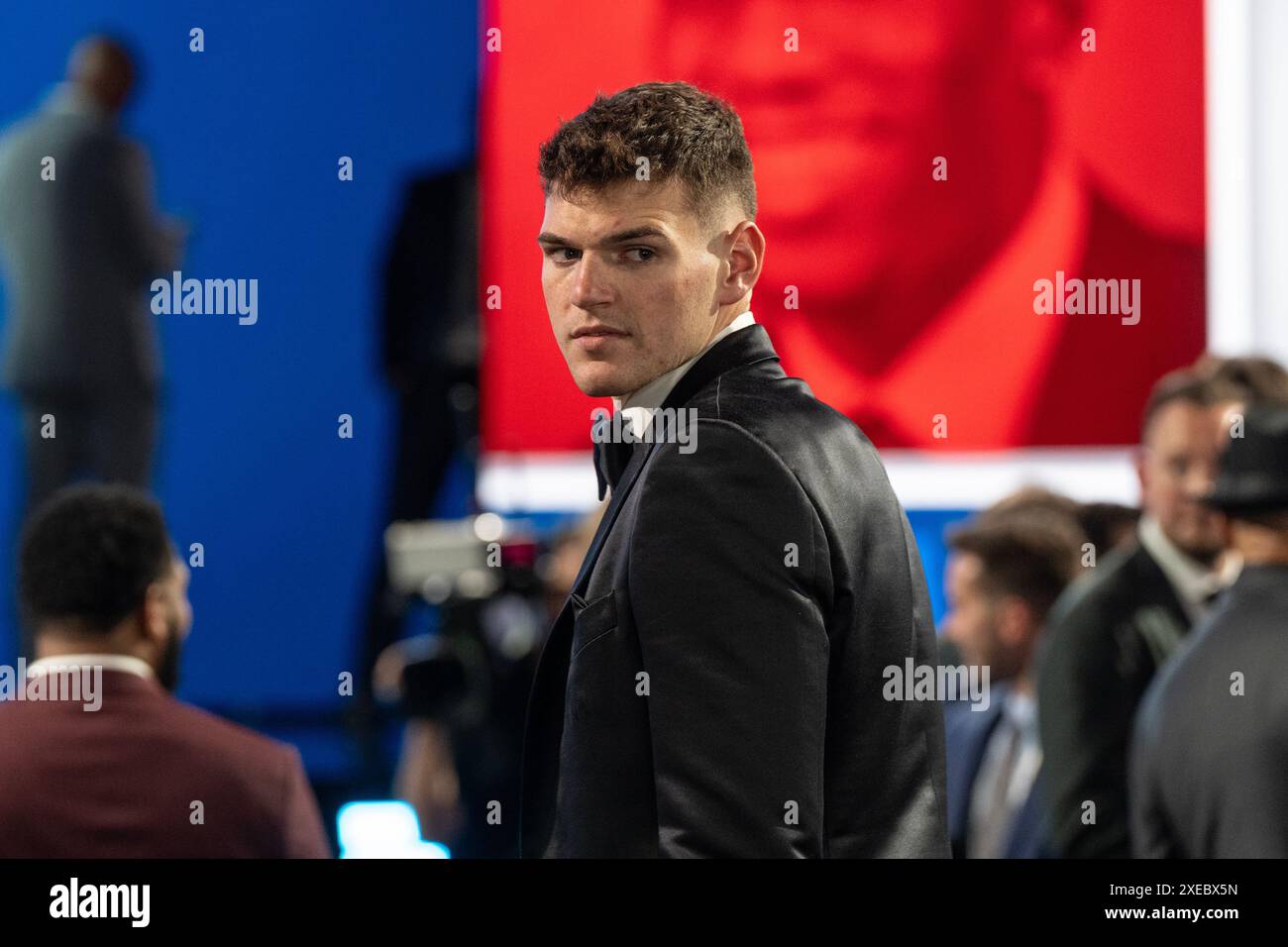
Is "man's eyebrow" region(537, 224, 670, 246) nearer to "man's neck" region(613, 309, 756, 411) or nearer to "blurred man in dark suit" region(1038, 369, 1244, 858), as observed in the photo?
"man's neck" region(613, 309, 756, 411)

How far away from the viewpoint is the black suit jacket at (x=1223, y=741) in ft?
7.59

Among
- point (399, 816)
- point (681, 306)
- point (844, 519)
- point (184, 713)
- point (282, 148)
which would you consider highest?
point (282, 148)

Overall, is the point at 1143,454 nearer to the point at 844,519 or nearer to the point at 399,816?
the point at 399,816

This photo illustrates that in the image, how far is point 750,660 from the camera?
1.31m

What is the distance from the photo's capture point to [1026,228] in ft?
16.5

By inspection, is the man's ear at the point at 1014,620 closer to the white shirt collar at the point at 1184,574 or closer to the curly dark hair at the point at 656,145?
the white shirt collar at the point at 1184,574

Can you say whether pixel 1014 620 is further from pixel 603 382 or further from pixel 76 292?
pixel 76 292

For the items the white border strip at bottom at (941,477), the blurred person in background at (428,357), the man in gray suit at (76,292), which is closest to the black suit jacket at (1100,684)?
the white border strip at bottom at (941,477)

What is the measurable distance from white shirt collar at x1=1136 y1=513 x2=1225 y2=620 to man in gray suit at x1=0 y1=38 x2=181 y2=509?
2.86 metres

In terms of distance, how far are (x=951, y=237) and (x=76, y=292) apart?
258 cm

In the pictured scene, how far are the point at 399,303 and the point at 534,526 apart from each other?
778 millimetres

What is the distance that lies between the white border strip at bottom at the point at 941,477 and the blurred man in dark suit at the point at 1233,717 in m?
2.24
